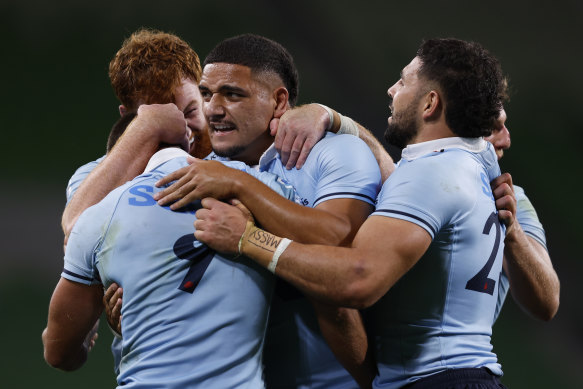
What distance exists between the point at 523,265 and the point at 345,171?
0.70 metres

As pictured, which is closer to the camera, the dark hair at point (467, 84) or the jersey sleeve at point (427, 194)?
the jersey sleeve at point (427, 194)

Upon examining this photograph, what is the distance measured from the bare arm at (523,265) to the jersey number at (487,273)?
68 millimetres

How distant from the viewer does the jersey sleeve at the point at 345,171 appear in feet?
6.64

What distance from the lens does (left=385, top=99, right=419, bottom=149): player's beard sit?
2.15 m

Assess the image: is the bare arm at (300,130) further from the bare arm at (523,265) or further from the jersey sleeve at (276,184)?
the bare arm at (523,265)

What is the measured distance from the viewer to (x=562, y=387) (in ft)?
15.9

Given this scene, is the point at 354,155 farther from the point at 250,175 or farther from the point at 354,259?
the point at 354,259

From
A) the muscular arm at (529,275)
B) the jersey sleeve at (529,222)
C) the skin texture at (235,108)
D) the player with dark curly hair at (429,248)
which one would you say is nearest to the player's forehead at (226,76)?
the skin texture at (235,108)

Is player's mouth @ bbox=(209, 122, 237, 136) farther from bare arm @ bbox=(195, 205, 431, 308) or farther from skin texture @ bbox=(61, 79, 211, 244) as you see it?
bare arm @ bbox=(195, 205, 431, 308)

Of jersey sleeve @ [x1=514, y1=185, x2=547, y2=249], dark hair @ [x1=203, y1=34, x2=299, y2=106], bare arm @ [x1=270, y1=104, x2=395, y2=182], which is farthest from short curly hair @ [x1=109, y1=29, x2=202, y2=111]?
jersey sleeve @ [x1=514, y1=185, x2=547, y2=249]

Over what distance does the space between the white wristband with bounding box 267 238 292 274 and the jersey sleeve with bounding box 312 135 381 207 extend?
33 cm

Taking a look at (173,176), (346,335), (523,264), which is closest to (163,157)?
(173,176)

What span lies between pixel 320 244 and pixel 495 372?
0.64 meters

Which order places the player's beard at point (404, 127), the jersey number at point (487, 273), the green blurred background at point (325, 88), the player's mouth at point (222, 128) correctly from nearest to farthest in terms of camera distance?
the jersey number at point (487, 273) < the player's beard at point (404, 127) < the player's mouth at point (222, 128) < the green blurred background at point (325, 88)
